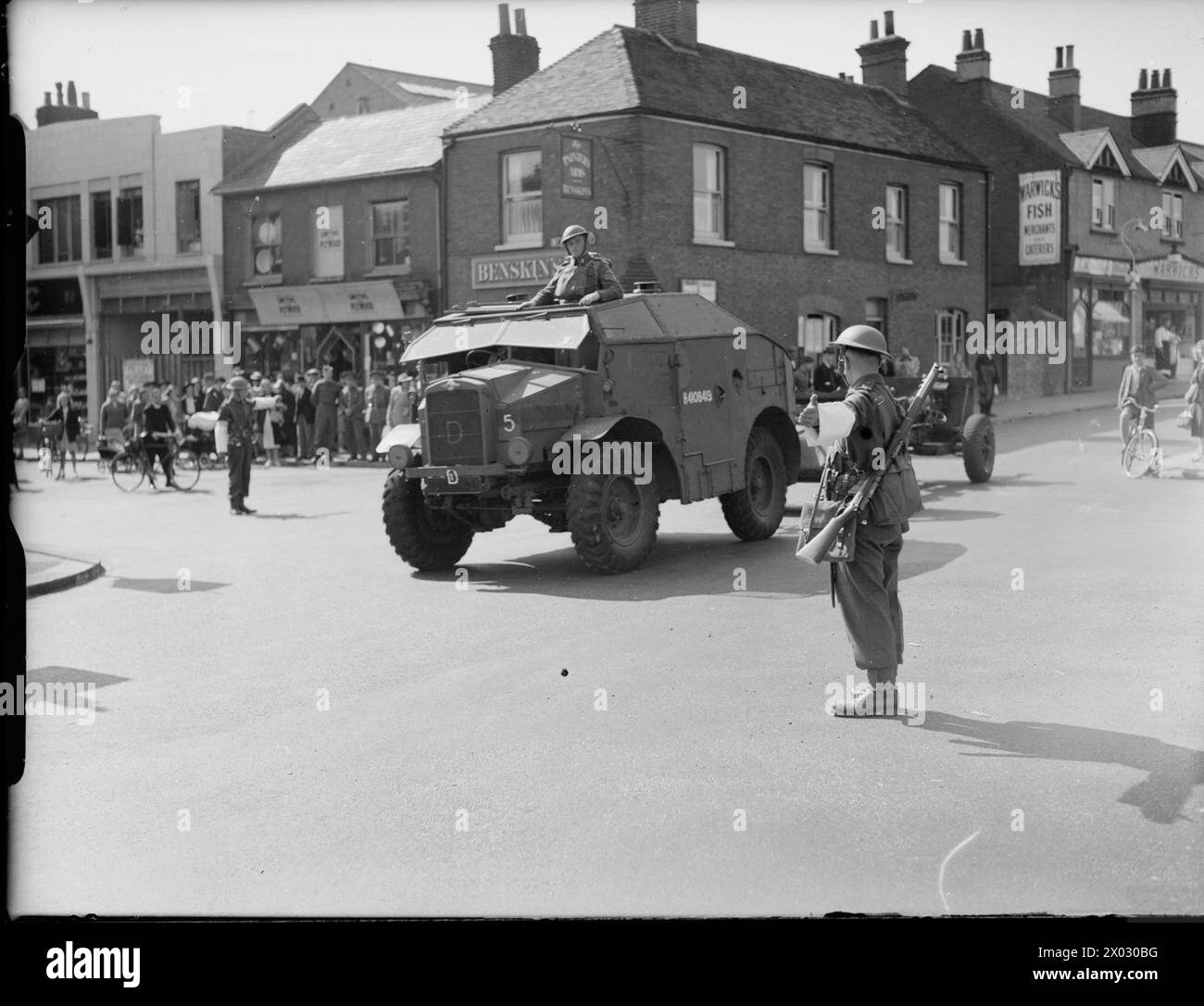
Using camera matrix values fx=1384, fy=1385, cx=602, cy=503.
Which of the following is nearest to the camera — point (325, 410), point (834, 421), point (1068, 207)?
point (834, 421)

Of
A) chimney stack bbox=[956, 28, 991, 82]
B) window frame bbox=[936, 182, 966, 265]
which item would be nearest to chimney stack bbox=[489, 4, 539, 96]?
window frame bbox=[936, 182, 966, 265]

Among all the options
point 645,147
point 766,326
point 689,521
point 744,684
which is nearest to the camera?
point 744,684

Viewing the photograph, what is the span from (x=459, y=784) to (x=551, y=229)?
22702 mm

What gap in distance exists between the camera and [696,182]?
27516 mm

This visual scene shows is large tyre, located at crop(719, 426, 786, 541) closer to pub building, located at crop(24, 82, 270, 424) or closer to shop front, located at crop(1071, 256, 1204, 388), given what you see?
shop front, located at crop(1071, 256, 1204, 388)

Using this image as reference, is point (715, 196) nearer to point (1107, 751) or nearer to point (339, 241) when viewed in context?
point (339, 241)

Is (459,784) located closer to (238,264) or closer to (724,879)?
(724,879)

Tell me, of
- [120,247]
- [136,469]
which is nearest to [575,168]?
[136,469]

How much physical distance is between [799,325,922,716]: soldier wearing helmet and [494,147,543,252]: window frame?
21.3 meters

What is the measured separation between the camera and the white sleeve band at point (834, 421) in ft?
21.8

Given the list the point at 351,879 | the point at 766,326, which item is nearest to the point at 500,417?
the point at 351,879

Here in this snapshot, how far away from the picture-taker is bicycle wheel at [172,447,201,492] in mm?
23362

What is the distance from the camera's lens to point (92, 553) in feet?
47.1

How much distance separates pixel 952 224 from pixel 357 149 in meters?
15.0
